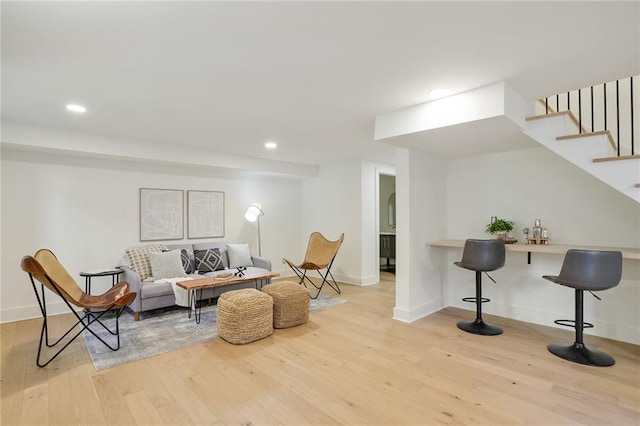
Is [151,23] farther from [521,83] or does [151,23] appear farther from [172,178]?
[172,178]

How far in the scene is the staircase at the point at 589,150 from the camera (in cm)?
274


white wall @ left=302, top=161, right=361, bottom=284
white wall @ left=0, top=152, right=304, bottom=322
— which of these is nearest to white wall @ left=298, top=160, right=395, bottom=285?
white wall @ left=302, top=161, right=361, bottom=284

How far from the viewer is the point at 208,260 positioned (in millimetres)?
5078

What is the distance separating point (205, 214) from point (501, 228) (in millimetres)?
4719

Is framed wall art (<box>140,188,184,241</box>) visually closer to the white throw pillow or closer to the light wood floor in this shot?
the white throw pillow

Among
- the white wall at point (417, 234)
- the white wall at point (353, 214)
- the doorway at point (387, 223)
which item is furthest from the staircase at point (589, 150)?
the doorway at point (387, 223)

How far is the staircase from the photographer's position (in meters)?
2.74

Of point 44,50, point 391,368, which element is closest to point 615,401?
point 391,368

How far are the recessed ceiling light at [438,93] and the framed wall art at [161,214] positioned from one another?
4.32m

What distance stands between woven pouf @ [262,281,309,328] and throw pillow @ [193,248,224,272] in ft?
5.28

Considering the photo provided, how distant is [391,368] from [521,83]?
2.67 m

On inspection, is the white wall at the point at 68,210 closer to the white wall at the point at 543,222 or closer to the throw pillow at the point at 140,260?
the throw pillow at the point at 140,260

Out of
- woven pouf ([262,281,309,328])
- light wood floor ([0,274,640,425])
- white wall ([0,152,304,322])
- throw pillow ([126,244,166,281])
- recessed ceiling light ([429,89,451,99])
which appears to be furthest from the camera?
throw pillow ([126,244,166,281])

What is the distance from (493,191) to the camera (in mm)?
4188
